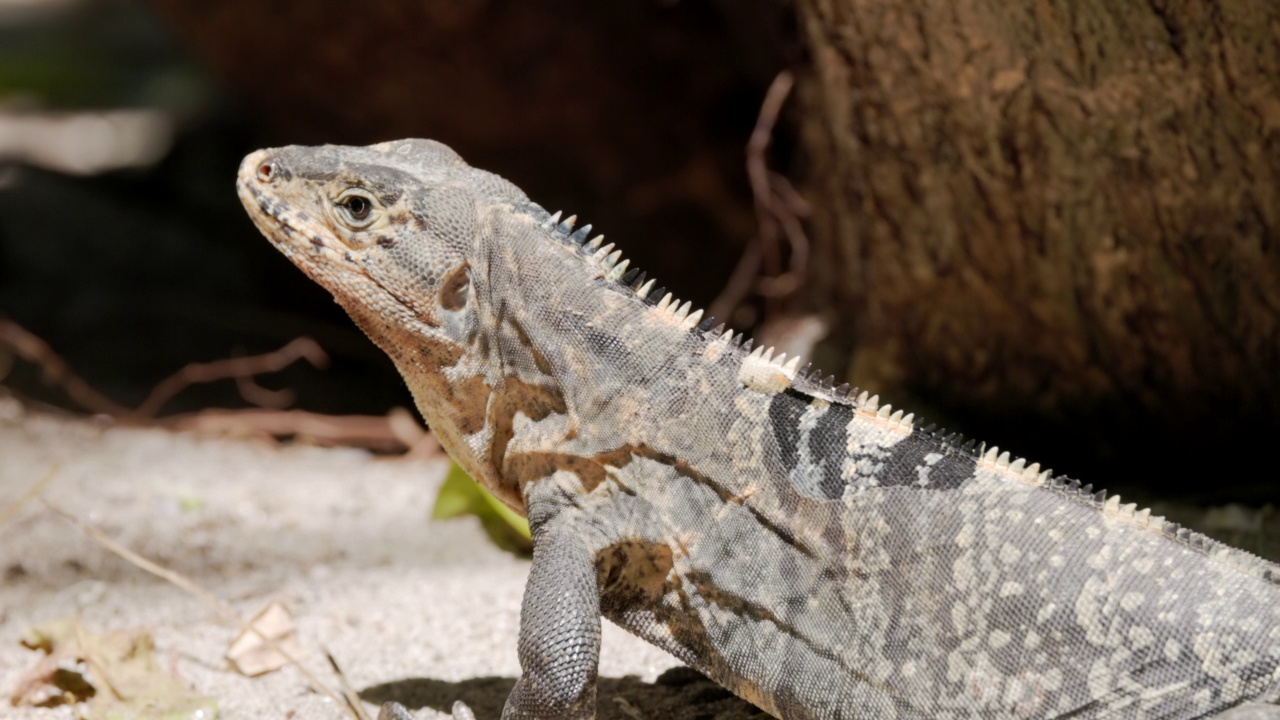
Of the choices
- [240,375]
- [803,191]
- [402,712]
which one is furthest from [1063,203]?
[240,375]

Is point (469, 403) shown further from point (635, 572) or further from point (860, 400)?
point (860, 400)

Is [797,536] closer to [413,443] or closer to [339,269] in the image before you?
[339,269]

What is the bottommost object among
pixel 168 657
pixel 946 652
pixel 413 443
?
pixel 413 443

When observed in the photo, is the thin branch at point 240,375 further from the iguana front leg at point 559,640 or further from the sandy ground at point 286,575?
the iguana front leg at point 559,640

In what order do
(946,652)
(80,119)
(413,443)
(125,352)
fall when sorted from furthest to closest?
(80,119) < (125,352) < (413,443) < (946,652)

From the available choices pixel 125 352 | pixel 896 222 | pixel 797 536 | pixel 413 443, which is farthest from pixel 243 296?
pixel 797 536
